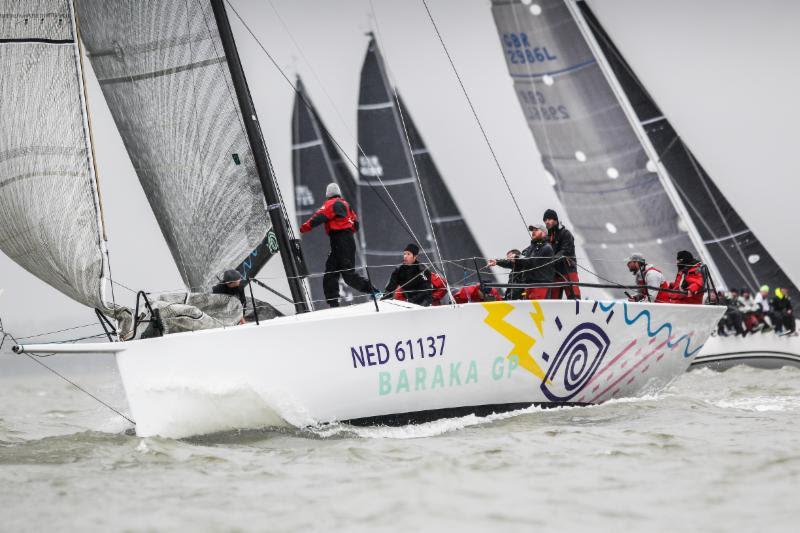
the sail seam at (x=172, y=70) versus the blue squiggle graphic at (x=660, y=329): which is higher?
the sail seam at (x=172, y=70)

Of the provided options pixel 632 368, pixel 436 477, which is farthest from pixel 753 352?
pixel 436 477

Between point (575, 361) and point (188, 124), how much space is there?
329 centimetres

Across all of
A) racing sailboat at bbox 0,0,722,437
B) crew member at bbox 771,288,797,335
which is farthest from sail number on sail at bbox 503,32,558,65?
racing sailboat at bbox 0,0,722,437

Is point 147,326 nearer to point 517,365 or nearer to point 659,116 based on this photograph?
point 517,365

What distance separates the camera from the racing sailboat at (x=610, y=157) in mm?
13531

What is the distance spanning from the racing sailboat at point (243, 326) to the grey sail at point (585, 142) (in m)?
6.26

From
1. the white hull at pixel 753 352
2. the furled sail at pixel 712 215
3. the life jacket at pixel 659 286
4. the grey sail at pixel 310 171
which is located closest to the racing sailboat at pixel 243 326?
the life jacket at pixel 659 286

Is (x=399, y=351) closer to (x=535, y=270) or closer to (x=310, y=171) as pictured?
(x=535, y=270)

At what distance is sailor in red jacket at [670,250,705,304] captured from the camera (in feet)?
27.2

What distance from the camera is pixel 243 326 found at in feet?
19.6

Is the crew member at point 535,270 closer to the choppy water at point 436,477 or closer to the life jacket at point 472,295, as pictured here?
the life jacket at point 472,295

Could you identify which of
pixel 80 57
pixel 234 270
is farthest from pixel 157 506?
pixel 80 57

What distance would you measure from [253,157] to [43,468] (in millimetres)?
2942

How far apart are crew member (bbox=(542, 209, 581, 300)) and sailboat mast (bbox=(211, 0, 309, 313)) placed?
2.01 meters
